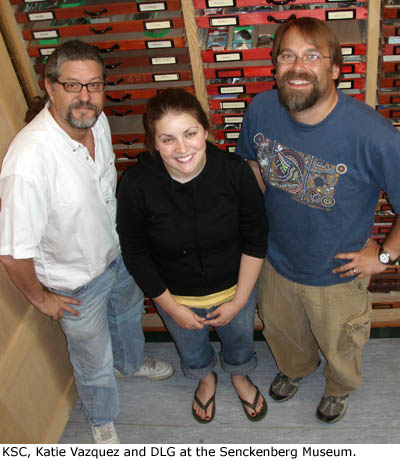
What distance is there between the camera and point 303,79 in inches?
55.1

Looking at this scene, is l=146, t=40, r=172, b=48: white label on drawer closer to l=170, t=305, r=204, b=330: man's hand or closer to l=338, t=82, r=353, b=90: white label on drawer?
l=338, t=82, r=353, b=90: white label on drawer

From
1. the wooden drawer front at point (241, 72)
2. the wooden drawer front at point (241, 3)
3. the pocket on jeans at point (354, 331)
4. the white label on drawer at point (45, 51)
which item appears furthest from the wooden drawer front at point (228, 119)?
the pocket on jeans at point (354, 331)

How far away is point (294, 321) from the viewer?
1.94 meters

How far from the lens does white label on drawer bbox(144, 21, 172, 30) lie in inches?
68.0

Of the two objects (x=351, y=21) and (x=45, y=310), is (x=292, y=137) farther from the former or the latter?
(x=45, y=310)

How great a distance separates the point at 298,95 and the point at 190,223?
1.63 feet

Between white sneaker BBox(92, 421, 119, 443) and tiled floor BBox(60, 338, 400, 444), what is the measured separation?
2.7 inches

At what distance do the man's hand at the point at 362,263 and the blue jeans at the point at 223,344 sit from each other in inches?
14.1

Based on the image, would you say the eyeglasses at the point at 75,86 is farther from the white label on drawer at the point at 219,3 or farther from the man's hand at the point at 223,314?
the man's hand at the point at 223,314

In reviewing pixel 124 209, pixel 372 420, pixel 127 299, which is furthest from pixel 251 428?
pixel 124 209

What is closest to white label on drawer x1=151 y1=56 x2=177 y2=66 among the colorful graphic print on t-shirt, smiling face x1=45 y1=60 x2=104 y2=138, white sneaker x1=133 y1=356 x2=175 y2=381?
smiling face x1=45 y1=60 x2=104 y2=138

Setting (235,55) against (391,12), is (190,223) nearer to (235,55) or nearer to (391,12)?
(235,55)

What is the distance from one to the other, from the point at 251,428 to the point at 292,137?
1.25 m

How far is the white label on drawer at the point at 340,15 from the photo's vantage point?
161 cm
